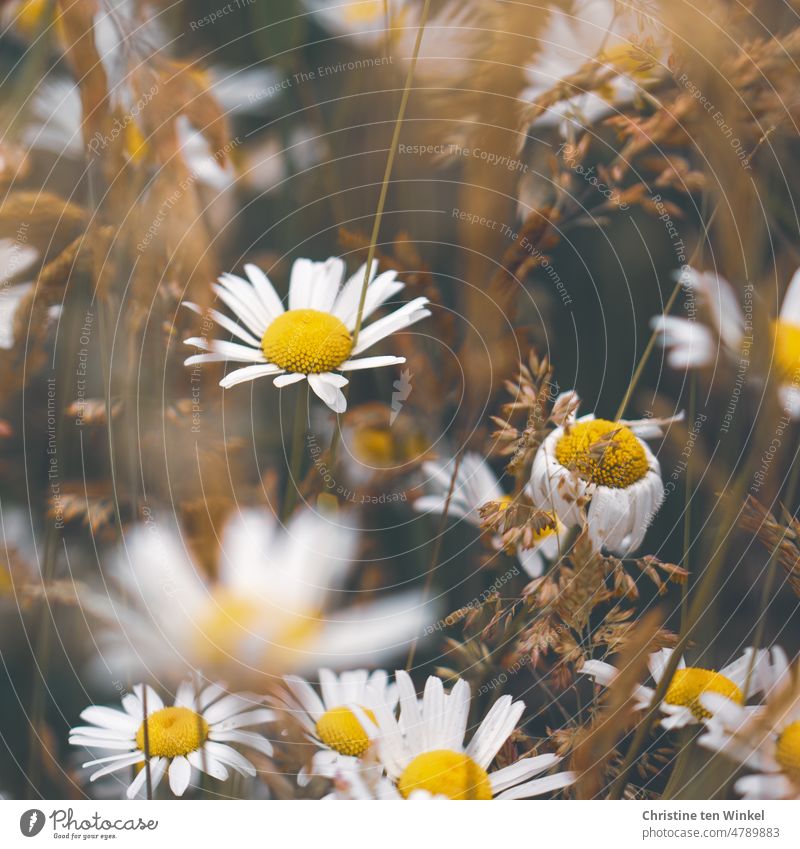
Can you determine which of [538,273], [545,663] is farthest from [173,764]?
[538,273]

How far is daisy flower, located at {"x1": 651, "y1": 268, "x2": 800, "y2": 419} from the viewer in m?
0.42

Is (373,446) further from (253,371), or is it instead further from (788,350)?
(788,350)

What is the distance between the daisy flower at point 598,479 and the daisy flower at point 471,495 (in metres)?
0.03

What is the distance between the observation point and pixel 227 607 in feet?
1.33

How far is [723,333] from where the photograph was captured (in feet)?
1.38

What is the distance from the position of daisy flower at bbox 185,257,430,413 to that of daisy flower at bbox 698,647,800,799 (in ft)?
0.83

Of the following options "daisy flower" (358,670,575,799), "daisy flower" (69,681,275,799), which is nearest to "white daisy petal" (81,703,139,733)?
"daisy flower" (69,681,275,799)

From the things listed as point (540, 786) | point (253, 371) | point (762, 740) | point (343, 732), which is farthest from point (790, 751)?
point (253, 371)

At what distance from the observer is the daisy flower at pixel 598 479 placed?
0.35 metres

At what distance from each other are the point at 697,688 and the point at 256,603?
0.24m

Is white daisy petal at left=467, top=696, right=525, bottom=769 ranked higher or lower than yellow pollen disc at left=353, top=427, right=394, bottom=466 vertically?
lower

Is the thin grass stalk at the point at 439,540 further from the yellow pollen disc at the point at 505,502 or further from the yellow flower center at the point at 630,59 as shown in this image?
the yellow flower center at the point at 630,59

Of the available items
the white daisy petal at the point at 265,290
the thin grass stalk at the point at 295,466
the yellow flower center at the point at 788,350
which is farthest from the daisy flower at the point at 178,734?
the yellow flower center at the point at 788,350

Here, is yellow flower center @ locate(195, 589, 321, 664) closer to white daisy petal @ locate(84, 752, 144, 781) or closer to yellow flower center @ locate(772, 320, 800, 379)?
white daisy petal @ locate(84, 752, 144, 781)
